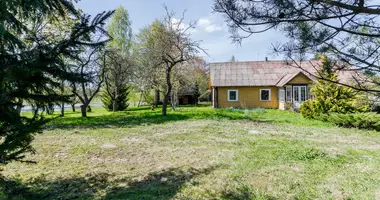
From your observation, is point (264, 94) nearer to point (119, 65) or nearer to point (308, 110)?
point (308, 110)

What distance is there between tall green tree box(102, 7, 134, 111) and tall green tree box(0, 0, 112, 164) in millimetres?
12232

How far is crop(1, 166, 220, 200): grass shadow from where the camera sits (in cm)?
393

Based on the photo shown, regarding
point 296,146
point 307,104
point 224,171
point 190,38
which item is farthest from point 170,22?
point 224,171

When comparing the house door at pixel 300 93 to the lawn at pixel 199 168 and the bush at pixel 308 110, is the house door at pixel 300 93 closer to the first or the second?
the bush at pixel 308 110

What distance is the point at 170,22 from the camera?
51.3 feet

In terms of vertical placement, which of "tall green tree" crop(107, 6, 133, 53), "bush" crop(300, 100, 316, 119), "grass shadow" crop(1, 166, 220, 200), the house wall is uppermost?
"tall green tree" crop(107, 6, 133, 53)

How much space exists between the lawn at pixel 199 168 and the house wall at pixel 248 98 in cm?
1286

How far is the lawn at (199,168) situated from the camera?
13.3 feet

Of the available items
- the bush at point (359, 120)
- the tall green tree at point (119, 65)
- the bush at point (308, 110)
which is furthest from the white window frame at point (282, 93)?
the tall green tree at point (119, 65)

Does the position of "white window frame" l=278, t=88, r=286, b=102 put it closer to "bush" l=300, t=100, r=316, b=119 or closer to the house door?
the house door

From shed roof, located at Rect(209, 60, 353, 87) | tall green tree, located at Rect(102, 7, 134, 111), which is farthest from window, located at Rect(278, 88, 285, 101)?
tall green tree, located at Rect(102, 7, 134, 111)

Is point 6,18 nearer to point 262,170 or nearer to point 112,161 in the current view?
point 112,161

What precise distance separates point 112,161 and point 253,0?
4.91 m

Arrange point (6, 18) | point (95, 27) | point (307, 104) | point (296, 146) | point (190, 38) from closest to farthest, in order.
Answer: point (6, 18) < point (95, 27) < point (296, 146) < point (307, 104) < point (190, 38)
